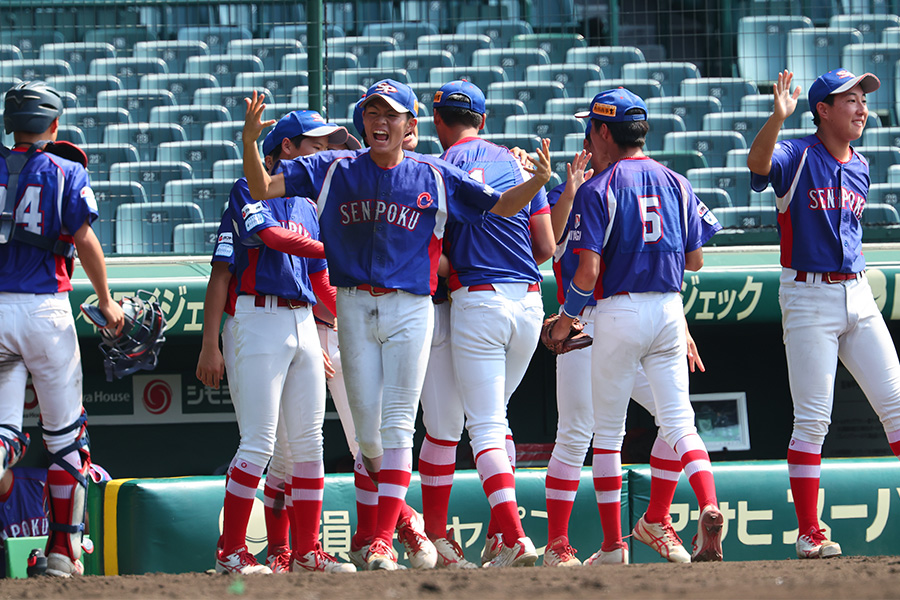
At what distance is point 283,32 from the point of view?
7.97 m

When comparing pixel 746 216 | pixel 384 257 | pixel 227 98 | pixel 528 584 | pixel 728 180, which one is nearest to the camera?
pixel 528 584

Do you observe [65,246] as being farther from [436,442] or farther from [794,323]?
[794,323]

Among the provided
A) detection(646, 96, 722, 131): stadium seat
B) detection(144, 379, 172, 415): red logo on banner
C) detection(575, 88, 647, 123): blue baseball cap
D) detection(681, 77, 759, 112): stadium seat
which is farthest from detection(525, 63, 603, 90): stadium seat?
detection(575, 88, 647, 123): blue baseball cap

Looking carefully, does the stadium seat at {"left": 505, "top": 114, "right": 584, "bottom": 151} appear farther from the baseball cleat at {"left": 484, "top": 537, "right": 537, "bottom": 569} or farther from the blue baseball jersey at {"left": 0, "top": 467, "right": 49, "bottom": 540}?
the baseball cleat at {"left": 484, "top": 537, "right": 537, "bottom": 569}

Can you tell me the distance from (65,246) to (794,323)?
2.62m

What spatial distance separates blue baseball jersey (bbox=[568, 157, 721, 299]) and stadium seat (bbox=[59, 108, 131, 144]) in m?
A: 4.74

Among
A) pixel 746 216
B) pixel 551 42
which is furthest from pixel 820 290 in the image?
pixel 551 42

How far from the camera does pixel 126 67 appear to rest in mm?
8406

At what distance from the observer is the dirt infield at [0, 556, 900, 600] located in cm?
258

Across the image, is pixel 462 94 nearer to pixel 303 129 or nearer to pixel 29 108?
pixel 303 129

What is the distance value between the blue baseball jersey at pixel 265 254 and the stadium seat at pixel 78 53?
512cm

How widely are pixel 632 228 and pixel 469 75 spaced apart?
4359 mm

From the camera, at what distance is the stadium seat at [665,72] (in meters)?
7.95

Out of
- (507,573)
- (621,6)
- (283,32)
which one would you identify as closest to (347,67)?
(283,32)
